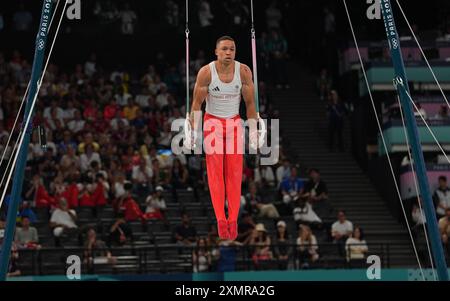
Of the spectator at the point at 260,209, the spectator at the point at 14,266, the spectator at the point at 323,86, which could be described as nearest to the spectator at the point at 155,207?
the spectator at the point at 260,209

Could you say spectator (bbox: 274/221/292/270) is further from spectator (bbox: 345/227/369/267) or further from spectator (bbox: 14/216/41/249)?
spectator (bbox: 14/216/41/249)

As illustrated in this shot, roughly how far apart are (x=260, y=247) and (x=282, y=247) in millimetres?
774

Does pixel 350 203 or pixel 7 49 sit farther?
pixel 7 49

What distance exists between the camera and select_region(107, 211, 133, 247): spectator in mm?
26719

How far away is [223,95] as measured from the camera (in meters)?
17.1

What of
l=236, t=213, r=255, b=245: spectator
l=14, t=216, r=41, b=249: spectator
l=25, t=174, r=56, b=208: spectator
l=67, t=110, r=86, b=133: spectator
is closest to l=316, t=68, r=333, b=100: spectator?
l=67, t=110, r=86, b=133: spectator

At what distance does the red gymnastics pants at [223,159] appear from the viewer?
17109 millimetres

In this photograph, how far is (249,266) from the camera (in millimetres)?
26125

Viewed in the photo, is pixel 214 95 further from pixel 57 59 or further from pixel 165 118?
pixel 57 59

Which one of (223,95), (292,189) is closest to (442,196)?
(292,189)

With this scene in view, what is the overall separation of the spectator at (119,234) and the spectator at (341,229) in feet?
13.5

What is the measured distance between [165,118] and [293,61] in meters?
7.57
